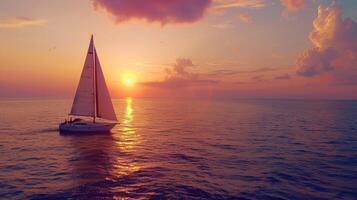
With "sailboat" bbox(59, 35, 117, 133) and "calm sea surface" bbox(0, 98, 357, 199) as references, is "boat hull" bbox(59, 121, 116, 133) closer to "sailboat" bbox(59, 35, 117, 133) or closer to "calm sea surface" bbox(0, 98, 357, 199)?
"sailboat" bbox(59, 35, 117, 133)

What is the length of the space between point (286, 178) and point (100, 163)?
22474 millimetres

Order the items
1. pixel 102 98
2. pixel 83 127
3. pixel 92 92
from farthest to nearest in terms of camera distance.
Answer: pixel 102 98 → pixel 92 92 → pixel 83 127

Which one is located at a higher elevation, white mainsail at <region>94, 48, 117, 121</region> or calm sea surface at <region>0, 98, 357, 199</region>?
white mainsail at <region>94, 48, 117, 121</region>

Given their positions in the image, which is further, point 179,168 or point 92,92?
point 92,92

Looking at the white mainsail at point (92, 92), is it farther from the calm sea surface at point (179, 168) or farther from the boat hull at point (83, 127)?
the calm sea surface at point (179, 168)

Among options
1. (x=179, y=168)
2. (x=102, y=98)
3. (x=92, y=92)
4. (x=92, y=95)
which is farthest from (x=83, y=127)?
(x=179, y=168)

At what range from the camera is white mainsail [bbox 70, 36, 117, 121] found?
57469 millimetres

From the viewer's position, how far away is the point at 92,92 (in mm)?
57781

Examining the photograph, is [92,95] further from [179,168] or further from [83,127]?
[179,168]

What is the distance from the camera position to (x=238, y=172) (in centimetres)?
3069

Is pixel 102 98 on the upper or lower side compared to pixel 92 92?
lower

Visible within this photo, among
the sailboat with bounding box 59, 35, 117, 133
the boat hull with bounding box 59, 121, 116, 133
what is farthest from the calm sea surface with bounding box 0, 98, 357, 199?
the sailboat with bounding box 59, 35, 117, 133

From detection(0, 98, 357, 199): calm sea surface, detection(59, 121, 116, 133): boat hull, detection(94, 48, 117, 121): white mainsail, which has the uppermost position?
detection(94, 48, 117, 121): white mainsail

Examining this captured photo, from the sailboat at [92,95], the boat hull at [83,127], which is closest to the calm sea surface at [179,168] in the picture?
the boat hull at [83,127]
